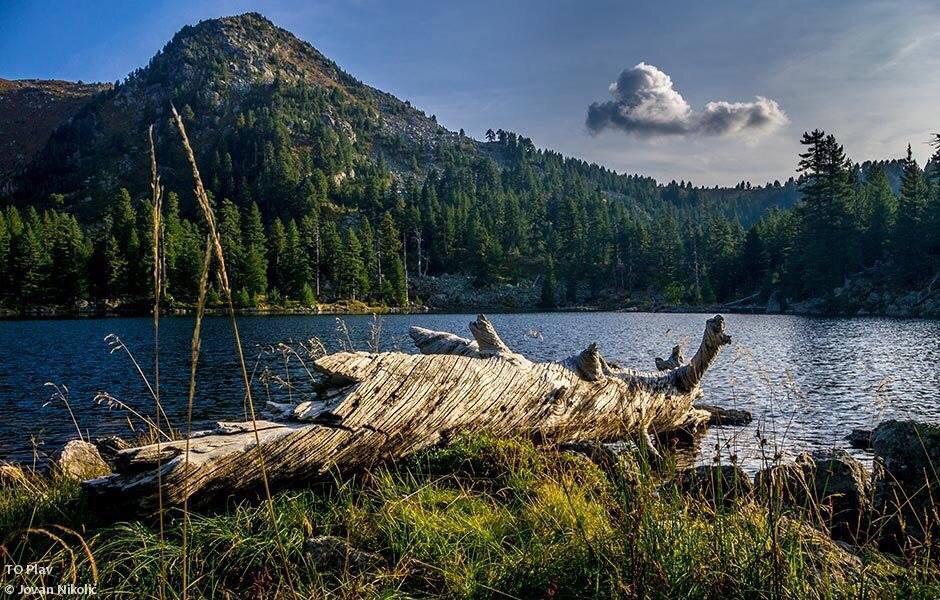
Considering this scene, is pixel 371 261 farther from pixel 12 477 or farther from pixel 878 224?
pixel 12 477

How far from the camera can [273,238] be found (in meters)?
103

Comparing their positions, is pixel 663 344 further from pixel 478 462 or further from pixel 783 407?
pixel 478 462

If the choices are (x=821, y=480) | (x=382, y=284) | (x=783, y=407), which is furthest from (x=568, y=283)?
(x=821, y=480)

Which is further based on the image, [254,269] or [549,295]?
[549,295]

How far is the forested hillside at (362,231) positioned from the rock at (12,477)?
29.8 m

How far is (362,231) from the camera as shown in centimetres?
11612

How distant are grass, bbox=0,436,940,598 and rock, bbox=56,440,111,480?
2.11m

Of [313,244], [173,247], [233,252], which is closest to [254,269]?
[233,252]

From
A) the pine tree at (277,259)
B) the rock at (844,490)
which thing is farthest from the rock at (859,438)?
the pine tree at (277,259)

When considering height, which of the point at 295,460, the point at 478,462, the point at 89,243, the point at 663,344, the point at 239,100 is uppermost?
the point at 239,100

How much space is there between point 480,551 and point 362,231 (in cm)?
11513

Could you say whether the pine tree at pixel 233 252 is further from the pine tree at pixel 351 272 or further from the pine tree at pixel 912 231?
the pine tree at pixel 912 231

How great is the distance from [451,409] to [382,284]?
9766cm

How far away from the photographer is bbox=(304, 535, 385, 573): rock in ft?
13.9
